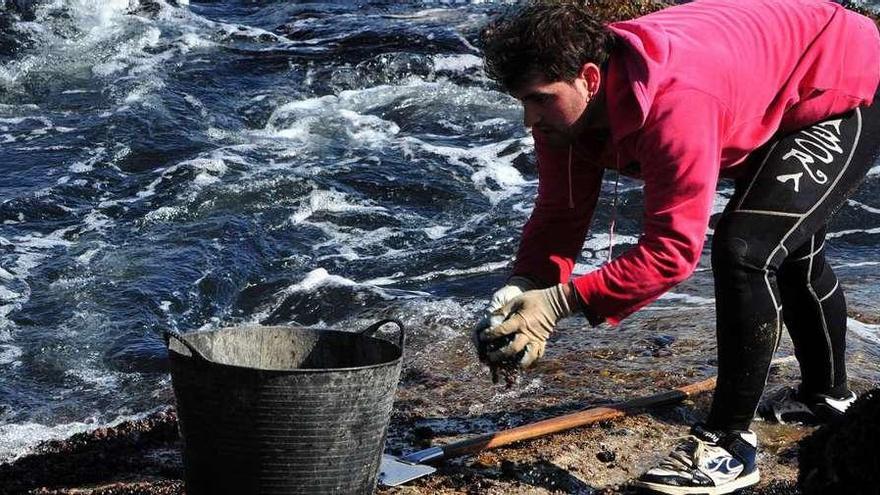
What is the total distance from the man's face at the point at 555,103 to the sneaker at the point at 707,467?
47.6 inches

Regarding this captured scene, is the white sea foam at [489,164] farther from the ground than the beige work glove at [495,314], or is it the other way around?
the beige work glove at [495,314]

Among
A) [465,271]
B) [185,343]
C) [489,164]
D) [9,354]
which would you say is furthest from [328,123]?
[185,343]

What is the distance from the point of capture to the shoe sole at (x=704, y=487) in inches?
162

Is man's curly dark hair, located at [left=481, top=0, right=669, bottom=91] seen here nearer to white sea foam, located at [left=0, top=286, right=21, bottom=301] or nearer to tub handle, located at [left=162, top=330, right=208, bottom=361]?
tub handle, located at [left=162, top=330, right=208, bottom=361]

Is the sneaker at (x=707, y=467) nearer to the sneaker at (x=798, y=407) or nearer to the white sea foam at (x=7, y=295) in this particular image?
the sneaker at (x=798, y=407)

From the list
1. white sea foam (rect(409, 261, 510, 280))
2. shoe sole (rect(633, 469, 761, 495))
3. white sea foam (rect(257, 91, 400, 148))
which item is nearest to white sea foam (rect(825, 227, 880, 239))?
white sea foam (rect(409, 261, 510, 280))

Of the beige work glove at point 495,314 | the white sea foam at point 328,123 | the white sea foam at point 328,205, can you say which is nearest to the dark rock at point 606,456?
the beige work glove at point 495,314

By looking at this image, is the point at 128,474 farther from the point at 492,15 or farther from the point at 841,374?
the point at 492,15

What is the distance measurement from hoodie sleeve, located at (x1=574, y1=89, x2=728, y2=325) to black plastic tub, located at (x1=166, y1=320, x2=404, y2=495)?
69 cm

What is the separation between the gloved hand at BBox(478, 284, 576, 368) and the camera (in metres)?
3.69

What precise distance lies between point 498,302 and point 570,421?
100 centimetres

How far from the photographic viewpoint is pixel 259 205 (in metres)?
9.38

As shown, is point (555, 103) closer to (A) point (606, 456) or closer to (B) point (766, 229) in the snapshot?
(B) point (766, 229)

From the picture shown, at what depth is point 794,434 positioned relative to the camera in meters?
4.86
